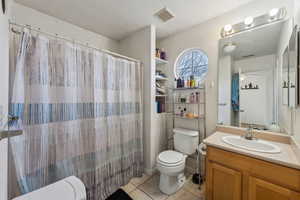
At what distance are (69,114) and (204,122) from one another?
6.03 feet

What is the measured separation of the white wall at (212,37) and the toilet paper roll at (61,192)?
178cm

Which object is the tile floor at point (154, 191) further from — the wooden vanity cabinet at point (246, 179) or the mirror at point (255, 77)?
the mirror at point (255, 77)

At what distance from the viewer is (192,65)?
2.26 metres

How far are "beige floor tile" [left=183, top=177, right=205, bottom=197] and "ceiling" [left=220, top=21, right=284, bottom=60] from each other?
1.85 meters

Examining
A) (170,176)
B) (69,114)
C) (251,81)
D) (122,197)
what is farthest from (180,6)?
(122,197)

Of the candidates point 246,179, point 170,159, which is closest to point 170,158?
point 170,159

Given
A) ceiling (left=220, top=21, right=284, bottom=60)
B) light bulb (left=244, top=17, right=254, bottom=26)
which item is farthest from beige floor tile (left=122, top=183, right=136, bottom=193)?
light bulb (left=244, top=17, right=254, bottom=26)

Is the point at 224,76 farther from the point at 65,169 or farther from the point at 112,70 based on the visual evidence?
the point at 65,169

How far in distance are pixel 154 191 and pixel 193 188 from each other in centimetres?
55

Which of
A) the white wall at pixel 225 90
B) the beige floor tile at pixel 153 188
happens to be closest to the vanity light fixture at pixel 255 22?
the white wall at pixel 225 90

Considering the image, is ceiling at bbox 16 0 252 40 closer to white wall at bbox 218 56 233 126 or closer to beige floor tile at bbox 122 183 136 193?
white wall at bbox 218 56 233 126

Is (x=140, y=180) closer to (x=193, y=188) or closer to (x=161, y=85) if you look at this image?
(x=193, y=188)

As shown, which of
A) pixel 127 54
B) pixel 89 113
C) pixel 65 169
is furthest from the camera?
pixel 127 54

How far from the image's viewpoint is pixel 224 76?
1.85 metres
